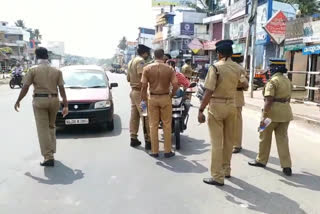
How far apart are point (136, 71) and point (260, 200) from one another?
11.7 feet

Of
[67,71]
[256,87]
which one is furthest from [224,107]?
[256,87]

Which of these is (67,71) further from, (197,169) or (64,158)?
(197,169)

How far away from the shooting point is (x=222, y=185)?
4.67m

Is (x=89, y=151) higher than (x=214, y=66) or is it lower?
lower

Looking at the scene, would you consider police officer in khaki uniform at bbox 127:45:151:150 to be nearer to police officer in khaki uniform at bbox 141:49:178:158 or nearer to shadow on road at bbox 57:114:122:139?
police officer in khaki uniform at bbox 141:49:178:158

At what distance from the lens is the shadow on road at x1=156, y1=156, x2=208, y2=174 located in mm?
5324

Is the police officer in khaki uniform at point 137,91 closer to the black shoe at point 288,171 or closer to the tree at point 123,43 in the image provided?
the black shoe at point 288,171

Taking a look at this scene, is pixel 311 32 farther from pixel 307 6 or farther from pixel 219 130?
pixel 307 6

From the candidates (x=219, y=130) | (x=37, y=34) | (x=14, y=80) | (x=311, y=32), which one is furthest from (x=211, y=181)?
(x=37, y=34)

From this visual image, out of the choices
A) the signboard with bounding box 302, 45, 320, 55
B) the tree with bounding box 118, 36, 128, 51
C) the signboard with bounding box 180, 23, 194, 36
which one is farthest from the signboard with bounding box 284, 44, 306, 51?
the tree with bounding box 118, 36, 128, 51

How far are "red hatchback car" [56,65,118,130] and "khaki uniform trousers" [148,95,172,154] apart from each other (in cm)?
206

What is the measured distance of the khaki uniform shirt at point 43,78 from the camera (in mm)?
5500

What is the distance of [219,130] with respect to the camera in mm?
4730

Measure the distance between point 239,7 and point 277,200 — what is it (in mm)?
26493
